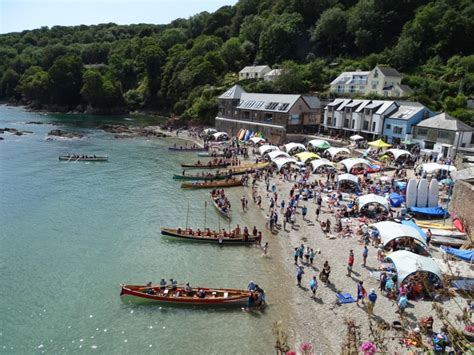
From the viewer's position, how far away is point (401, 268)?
20.0 metres

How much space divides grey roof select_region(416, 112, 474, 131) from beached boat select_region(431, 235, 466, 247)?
74.0 feet

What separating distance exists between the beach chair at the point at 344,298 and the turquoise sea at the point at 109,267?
2977 mm

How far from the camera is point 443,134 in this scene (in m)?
45.5

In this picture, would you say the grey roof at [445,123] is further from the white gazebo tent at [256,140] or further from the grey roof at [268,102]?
the white gazebo tent at [256,140]

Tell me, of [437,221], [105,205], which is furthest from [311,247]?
[105,205]

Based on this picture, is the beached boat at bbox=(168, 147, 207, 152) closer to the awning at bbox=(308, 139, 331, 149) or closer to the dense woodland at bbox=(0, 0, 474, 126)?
the awning at bbox=(308, 139, 331, 149)

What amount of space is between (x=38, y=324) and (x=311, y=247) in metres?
17.5

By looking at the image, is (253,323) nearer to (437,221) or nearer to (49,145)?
(437,221)

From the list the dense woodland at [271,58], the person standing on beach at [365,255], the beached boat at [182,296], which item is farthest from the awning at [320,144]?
the beached boat at [182,296]

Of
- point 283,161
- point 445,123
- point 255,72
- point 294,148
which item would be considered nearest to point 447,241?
point 283,161

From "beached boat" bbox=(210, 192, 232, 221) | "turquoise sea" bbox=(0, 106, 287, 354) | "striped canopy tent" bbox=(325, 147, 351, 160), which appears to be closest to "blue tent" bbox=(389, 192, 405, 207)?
"turquoise sea" bbox=(0, 106, 287, 354)

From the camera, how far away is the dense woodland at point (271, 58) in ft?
256

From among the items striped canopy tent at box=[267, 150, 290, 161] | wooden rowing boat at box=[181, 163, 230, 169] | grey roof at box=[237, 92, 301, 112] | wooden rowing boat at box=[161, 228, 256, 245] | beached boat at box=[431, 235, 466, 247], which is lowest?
wooden rowing boat at box=[161, 228, 256, 245]

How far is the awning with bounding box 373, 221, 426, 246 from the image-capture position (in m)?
23.6
